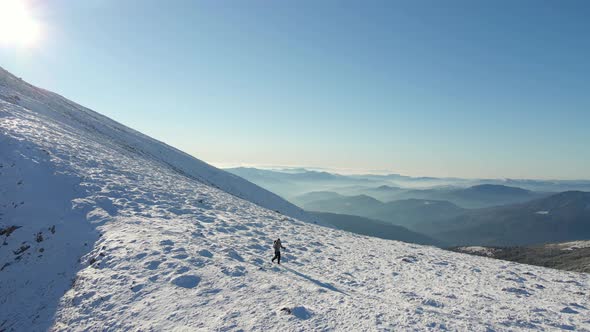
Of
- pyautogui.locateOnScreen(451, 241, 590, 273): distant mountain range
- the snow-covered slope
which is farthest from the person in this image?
pyautogui.locateOnScreen(451, 241, 590, 273): distant mountain range

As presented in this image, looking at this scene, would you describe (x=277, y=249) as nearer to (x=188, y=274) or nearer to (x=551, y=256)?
(x=188, y=274)

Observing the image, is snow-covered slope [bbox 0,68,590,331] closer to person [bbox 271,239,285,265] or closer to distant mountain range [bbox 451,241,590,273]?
person [bbox 271,239,285,265]

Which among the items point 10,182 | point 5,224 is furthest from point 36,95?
point 5,224

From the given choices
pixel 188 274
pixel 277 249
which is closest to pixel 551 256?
pixel 277 249

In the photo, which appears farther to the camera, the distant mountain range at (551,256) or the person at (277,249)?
the distant mountain range at (551,256)

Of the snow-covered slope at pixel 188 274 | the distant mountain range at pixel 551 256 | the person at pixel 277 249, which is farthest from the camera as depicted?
the distant mountain range at pixel 551 256

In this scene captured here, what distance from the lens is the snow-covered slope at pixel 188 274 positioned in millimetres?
8406

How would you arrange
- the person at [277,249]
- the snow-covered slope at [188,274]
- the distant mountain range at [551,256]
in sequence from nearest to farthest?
the snow-covered slope at [188,274], the person at [277,249], the distant mountain range at [551,256]

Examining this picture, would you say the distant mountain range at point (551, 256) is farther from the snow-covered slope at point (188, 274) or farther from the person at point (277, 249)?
the person at point (277, 249)

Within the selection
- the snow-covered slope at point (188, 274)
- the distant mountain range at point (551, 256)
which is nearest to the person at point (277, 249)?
the snow-covered slope at point (188, 274)

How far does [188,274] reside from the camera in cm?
1023

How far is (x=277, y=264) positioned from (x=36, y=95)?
161 ft

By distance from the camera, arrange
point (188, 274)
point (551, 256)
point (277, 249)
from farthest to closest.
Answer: point (551, 256) → point (277, 249) → point (188, 274)

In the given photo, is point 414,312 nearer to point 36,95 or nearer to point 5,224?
point 5,224
